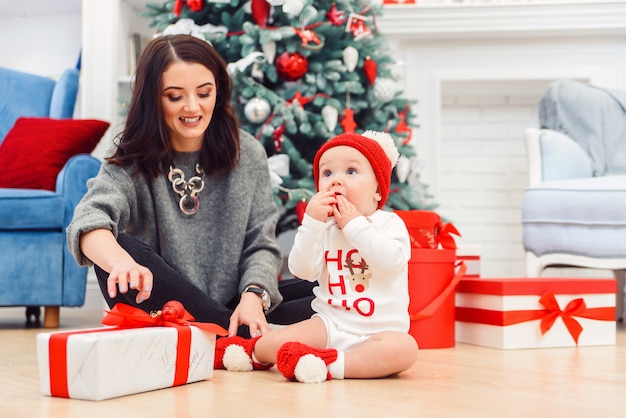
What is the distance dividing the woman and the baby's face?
0.31 m

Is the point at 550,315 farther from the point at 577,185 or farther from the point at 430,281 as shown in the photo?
the point at 577,185

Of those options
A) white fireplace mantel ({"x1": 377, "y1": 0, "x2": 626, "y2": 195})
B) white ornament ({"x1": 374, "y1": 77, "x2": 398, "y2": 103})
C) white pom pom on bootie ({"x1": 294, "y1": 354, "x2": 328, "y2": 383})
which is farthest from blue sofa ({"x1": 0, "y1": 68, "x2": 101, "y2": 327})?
white fireplace mantel ({"x1": 377, "y1": 0, "x2": 626, "y2": 195})

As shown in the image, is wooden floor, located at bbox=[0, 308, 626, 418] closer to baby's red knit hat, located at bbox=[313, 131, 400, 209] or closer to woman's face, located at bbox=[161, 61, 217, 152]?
baby's red knit hat, located at bbox=[313, 131, 400, 209]

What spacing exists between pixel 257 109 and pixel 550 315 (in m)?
Result: 1.07

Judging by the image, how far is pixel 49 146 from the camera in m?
2.53

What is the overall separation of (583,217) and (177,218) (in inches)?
47.4

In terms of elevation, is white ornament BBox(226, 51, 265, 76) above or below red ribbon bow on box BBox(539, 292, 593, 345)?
above

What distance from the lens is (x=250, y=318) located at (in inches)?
59.0

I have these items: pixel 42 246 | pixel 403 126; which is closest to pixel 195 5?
pixel 403 126

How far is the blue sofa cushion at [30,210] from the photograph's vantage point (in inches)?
90.6

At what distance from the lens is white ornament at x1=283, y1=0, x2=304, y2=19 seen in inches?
94.7

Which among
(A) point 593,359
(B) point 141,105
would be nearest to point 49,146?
(B) point 141,105

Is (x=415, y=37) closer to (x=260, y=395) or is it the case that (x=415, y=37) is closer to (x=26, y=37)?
(x=26, y=37)

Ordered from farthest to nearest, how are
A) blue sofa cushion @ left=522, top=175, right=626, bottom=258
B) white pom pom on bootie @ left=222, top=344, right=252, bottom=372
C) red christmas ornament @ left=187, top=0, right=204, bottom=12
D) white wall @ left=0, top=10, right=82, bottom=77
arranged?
white wall @ left=0, top=10, right=82, bottom=77 < red christmas ornament @ left=187, top=0, right=204, bottom=12 < blue sofa cushion @ left=522, top=175, right=626, bottom=258 < white pom pom on bootie @ left=222, top=344, right=252, bottom=372
